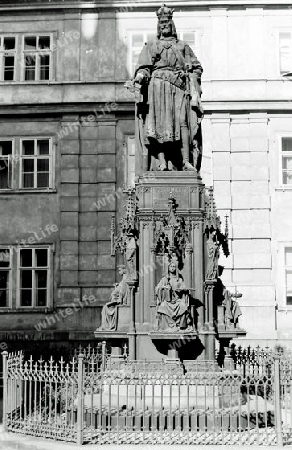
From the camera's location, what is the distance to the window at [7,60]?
81.7 ft

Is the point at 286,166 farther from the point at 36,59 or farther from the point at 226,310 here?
the point at 226,310

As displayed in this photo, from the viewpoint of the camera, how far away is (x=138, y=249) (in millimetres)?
12234

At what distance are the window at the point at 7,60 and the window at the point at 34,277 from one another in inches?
243

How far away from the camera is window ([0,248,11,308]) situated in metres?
23.6

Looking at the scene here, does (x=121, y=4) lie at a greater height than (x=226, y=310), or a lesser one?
greater

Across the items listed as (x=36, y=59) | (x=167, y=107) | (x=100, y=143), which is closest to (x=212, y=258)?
(x=167, y=107)

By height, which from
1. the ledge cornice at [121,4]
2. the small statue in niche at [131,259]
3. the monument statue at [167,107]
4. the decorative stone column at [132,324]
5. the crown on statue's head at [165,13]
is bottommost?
the decorative stone column at [132,324]

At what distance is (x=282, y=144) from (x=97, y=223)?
6748 mm

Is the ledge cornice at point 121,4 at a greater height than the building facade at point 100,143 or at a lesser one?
greater

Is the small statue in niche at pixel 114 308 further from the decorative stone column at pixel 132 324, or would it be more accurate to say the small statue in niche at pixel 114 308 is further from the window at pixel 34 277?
the window at pixel 34 277

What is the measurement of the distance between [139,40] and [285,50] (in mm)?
4994

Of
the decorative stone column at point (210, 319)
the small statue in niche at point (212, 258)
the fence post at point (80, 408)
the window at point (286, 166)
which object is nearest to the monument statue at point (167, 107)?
the small statue in niche at point (212, 258)

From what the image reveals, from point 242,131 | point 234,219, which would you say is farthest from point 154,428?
point 242,131

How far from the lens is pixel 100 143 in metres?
24.2
